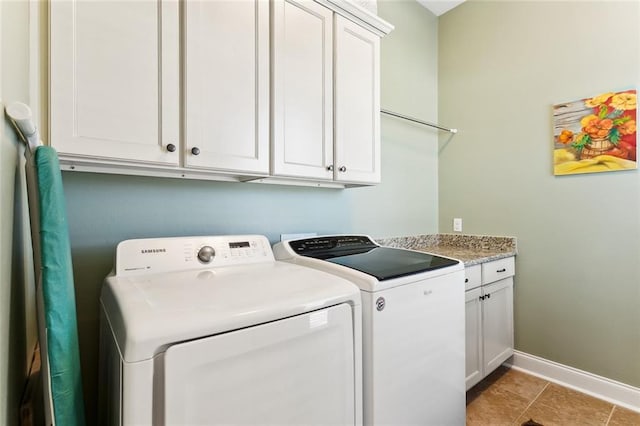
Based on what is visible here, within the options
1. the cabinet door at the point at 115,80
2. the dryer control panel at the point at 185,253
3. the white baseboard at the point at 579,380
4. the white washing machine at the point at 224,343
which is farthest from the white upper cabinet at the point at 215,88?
the white baseboard at the point at 579,380

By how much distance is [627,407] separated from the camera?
1885 mm

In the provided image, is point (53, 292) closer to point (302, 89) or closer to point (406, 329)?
point (406, 329)

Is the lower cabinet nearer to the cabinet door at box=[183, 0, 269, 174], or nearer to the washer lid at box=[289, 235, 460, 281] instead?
the washer lid at box=[289, 235, 460, 281]

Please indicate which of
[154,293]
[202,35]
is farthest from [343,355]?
[202,35]

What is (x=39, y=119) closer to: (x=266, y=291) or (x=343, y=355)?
(x=266, y=291)

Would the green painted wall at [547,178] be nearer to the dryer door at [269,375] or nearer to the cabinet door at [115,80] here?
the dryer door at [269,375]

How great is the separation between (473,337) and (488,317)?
24cm

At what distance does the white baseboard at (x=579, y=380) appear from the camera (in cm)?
190

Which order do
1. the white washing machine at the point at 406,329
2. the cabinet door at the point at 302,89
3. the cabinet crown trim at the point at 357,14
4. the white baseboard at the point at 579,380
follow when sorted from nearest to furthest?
the white washing machine at the point at 406,329 < the cabinet door at the point at 302,89 < the cabinet crown trim at the point at 357,14 < the white baseboard at the point at 579,380

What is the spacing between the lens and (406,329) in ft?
4.03

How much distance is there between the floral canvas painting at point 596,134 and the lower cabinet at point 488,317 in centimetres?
82

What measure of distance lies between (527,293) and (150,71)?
280cm

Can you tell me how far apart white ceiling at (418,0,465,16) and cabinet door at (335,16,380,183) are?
131cm

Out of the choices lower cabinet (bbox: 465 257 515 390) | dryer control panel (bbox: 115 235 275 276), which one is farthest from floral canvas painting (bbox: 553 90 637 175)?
dryer control panel (bbox: 115 235 275 276)
